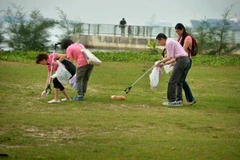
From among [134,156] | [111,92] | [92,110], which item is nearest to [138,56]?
[111,92]

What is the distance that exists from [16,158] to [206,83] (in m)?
12.9

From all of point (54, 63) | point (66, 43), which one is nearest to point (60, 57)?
point (54, 63)

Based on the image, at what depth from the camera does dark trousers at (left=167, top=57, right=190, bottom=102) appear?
47.3 feet

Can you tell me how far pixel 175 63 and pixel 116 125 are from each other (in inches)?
133

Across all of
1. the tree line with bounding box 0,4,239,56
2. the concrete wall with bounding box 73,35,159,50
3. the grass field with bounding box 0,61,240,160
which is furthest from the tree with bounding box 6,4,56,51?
the grass field with bounding box 0,61,240,160

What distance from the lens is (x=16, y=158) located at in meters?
8.79

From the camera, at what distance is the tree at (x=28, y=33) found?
33500mm

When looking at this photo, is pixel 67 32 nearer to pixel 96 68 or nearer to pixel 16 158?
pixel 96 68

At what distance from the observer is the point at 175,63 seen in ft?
47.5

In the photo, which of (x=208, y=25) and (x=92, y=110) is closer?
(x=92, y=110)

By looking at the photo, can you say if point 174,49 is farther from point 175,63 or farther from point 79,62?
point 79,62

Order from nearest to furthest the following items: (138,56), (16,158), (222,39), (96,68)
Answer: (16,158) < (96,68) < (138,56) < (222,39)

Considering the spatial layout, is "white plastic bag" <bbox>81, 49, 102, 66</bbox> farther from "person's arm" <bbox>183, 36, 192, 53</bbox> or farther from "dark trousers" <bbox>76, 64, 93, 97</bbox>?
"person's arm" <bbox>183, 36, 192, 53</bbox>

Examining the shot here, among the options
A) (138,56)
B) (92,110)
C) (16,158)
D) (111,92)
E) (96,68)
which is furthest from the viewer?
(138,56)
